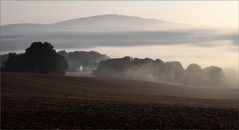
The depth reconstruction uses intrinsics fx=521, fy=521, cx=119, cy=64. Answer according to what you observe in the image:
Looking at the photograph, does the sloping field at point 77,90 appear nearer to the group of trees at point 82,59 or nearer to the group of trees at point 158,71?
the group of trees at point 158,71

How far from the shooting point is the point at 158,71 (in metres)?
140

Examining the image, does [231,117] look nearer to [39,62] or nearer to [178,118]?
[178,118]

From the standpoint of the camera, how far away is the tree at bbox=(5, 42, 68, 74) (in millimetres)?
95688

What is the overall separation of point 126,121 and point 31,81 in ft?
140

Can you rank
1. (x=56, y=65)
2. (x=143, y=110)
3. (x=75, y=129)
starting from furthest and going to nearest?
(x=56, y=65), (x=143, y=110), (x=75, y=129)

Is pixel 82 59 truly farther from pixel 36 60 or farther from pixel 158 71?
pixel 36 60

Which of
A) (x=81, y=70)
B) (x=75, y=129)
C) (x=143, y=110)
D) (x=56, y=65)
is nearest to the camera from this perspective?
(x=75, y=129)

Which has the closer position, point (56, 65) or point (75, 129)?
point (75, 129)

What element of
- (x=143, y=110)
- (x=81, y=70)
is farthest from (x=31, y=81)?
(x=81, y=70)

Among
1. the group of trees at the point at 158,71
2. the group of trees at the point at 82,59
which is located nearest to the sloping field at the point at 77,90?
the group of trees at the point at 158,71

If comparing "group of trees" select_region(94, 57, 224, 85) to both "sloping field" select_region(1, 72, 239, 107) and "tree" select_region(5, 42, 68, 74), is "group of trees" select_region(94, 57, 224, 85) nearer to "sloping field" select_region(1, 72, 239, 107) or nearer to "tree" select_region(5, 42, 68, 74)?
"tree" select_region(5, 42, 68, 74)

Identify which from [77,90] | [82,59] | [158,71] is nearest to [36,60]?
[77,90]

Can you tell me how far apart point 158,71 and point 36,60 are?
50606 mm

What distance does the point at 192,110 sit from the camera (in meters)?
A: 42.1
